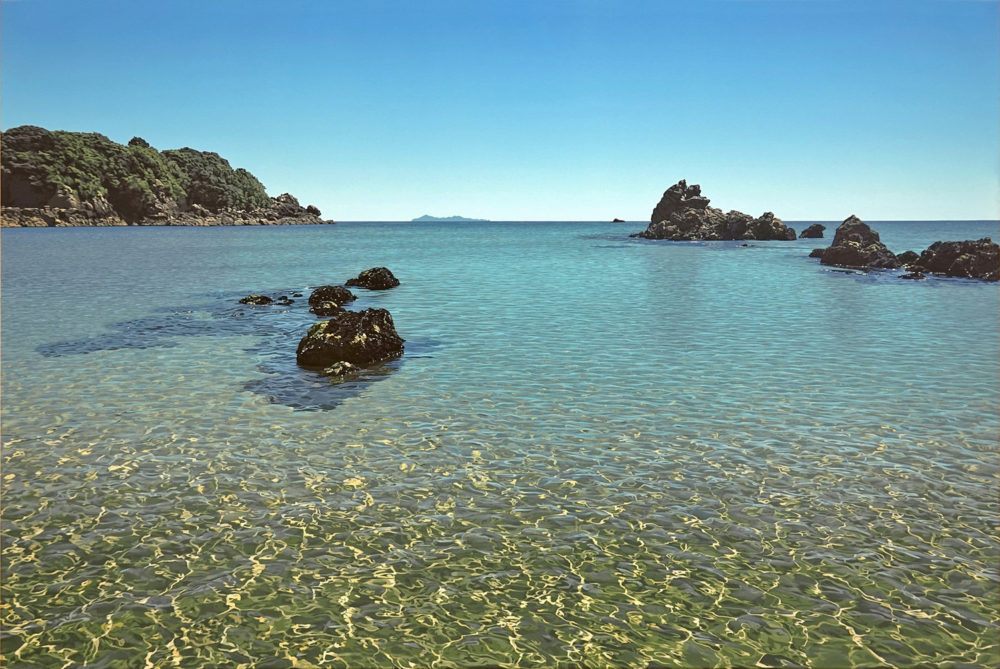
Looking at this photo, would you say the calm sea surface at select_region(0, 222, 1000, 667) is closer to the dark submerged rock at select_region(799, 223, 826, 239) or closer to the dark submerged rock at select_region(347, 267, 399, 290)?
the dark submerged rock at select_region(347, 267, 399, 290)

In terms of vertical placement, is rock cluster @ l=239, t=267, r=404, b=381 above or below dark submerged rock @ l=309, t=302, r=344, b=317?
above

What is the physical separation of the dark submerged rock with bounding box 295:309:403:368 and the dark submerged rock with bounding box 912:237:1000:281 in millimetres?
62310

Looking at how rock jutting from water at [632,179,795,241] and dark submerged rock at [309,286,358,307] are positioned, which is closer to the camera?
dark submerged rock at [309,286,358,307]

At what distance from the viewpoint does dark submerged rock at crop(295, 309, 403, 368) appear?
2312 centimetres

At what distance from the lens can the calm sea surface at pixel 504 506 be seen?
8141 mm

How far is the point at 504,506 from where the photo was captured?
11.7 metres

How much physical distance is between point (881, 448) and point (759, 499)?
15.7 feet

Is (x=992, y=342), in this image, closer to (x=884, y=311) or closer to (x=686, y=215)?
(x=884, y=311)

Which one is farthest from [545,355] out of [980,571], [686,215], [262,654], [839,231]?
[686,215]

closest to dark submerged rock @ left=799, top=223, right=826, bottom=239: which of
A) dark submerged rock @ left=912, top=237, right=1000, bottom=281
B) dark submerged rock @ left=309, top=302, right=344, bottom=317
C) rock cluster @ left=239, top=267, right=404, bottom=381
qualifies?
dark submerged rock @ left=912, top=237, right=1000, bottom=281

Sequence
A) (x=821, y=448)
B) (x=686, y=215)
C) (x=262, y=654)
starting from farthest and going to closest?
1. (x=686, y=215)
2. (x=821, y=448)
3. (x=262, y=654)

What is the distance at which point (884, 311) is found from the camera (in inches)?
1526

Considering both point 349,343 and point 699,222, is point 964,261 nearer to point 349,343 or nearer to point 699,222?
point 349,343

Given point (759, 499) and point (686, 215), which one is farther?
point (686, 215)
